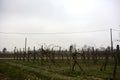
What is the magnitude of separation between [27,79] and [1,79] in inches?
94.1

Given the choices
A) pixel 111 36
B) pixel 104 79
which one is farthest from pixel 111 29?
pixel 104 79

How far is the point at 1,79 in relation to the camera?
15156mm

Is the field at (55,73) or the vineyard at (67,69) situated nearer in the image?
the field at (55,73)

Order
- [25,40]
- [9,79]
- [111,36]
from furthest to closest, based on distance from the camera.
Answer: [25,40], [111,36], [9,79]

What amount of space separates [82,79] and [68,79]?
105 centimetres

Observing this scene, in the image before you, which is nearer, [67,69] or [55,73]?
[55,73]

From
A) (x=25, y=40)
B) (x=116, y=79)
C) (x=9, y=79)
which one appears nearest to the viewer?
(x=116, y=79)

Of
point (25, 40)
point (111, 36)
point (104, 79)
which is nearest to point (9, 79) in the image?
point (104, 79)

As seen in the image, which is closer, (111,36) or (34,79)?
(34,79)

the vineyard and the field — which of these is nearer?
the field

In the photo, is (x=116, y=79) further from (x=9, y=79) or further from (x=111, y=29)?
(x=111, y=29)

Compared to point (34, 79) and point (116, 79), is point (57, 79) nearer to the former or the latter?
point (34, 79)

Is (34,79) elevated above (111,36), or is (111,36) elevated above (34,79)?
(111,36)

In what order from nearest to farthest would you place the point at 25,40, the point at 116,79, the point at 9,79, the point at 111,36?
the point at 116,79, the point at 9,79, the point at 111,36, the point at 25,40
